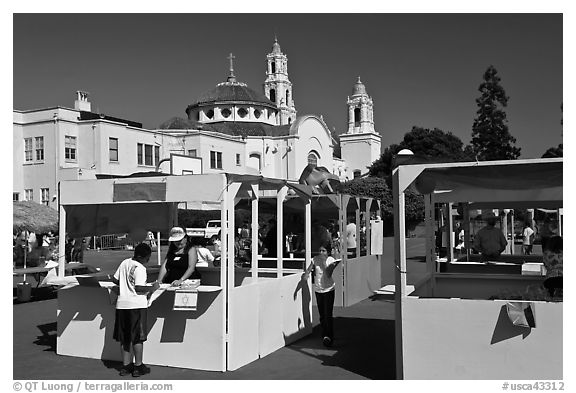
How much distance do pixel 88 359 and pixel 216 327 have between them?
2.07 metres

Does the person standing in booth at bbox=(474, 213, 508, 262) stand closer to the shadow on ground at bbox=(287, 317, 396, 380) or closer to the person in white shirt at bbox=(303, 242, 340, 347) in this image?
the shadow on ground at bbox=(287, 317, 396, 380)

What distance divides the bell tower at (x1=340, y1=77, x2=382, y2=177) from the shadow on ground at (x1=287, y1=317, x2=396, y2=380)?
8384cm

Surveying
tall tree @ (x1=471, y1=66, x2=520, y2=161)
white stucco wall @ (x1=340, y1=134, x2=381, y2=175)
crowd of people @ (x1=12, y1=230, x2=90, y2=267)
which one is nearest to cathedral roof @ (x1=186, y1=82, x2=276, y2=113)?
white stucco wall @ (x1=340, y1=134, x2=381, y2=175)

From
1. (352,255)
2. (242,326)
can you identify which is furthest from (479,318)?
(352,255)

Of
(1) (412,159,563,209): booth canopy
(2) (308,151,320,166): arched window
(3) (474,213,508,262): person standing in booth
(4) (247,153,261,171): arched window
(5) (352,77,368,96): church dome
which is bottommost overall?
(3) (474,213,508,262): person standing in booth

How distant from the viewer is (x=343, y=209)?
14523 millimetres

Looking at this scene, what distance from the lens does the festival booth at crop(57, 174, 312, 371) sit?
824 centimetres

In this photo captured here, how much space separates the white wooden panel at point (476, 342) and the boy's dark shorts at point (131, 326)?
3.21 m

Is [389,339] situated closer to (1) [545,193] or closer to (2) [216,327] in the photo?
(2) [216,327]

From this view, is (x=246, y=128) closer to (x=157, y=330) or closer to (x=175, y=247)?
(x=175, y=247)

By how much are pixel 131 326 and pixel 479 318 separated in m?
4.12

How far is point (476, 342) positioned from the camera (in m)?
6.77

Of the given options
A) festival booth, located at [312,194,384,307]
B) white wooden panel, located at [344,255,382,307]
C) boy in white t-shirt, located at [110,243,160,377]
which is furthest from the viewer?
white wooden panel, located at [344,255,382,307]
